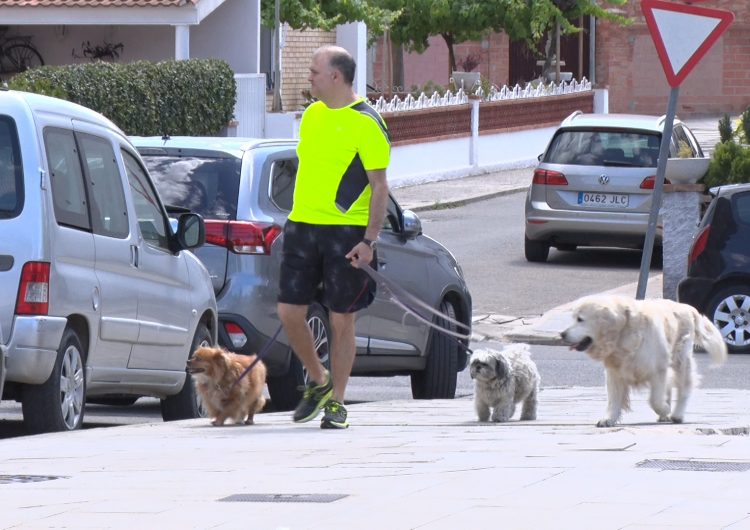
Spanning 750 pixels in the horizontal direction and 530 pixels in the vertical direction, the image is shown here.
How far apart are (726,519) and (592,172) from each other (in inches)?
656

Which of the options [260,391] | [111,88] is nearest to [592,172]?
[111,88]

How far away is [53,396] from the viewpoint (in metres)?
9.48

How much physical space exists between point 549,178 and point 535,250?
114cm

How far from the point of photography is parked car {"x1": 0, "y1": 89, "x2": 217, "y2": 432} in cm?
917

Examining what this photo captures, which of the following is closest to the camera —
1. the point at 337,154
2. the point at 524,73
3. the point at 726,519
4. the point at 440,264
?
Result: the point at 726,519

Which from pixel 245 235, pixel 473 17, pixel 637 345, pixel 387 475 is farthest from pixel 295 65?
pixel 387 475

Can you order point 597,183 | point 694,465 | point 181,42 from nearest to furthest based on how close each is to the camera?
point 694,465 → point 597,183 → point 181,42

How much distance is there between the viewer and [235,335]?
37.3 ft

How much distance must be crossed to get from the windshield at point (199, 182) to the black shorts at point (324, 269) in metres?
1.79

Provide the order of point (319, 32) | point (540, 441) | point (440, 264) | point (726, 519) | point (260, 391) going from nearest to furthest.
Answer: point (726, 519), point (540, 441), point (260, 391), point (440, 264), point (319, 32)

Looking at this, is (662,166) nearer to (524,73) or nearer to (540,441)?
(540,441)

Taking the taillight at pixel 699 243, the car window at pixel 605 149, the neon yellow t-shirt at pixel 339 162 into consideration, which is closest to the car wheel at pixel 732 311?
the taillight at pixel 699 243

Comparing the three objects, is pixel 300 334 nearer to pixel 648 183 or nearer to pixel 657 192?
pixel 657 192

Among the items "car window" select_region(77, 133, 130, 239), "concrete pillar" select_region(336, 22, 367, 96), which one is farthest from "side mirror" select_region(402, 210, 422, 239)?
"concrete pillar" select_region(336, 22, 367, 96)
